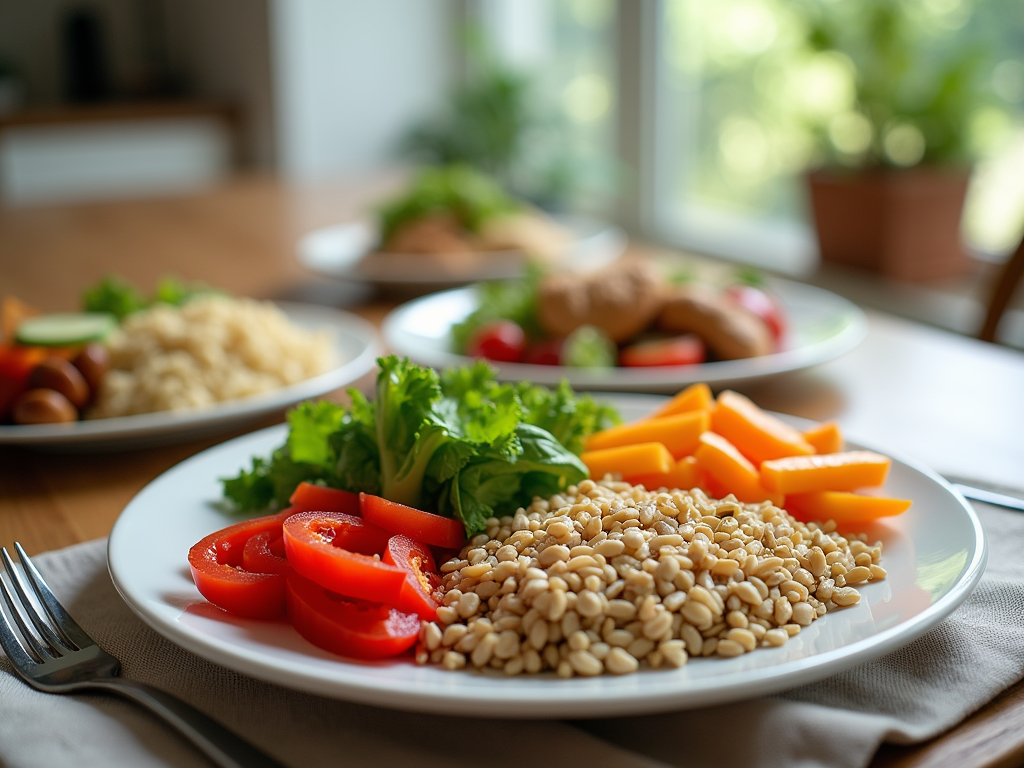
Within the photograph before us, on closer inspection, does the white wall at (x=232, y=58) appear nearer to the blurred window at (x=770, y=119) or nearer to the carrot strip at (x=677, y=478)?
the blurred window at (x=770, y=119)

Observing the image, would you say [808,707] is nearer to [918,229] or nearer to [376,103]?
[918,229]

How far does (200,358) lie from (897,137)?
2.44 m

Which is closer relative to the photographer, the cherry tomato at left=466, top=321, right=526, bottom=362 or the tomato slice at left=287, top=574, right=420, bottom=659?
the tomato slice at left=287, top=574, right=420, bottom=659

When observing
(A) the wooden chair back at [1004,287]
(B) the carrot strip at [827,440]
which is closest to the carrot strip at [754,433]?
(B) the carrot strip at [827,440]

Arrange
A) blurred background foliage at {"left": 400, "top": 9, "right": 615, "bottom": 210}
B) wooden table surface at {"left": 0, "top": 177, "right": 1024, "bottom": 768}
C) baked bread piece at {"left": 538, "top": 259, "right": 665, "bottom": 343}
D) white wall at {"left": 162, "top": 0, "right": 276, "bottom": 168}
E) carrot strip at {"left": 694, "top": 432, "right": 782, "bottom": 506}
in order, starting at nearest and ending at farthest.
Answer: carrot strip at {"left": 694, "top": 432, "right": 782, "bottom": 506}, wooden table surface at {"left": 0, "top": 177, "right": 1024, "bottom": 768}, baked bread piece at {"left": 538, "top": 259, "right": 665, "bottom": 343}, blurred background foliage at {"left": 400, "top": 9, "right": 615, "bottom": 210}, white wall at {"left": 162, "top": 0, "right": 276, "bottom": 168}

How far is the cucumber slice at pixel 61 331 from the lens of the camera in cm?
148

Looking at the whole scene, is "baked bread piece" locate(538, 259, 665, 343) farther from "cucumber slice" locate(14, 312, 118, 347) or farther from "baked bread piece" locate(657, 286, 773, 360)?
"cucumber slice" locate(14, 312, 118, 347)

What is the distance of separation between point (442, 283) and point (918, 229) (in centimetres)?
165

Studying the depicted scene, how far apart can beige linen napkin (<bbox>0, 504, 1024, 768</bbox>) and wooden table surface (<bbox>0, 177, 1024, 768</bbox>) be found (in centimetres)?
3

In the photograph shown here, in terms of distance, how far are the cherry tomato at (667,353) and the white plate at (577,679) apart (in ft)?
1.81

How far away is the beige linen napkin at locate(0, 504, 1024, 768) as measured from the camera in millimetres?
726

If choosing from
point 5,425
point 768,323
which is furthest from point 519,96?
point 5,425

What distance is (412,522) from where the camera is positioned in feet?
3.01

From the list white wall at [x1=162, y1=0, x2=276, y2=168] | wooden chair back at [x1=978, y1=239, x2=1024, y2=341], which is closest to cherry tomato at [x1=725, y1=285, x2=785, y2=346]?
wooden chair back at [x1=978, y1=239, x2=1024, y2=341]
